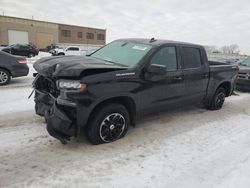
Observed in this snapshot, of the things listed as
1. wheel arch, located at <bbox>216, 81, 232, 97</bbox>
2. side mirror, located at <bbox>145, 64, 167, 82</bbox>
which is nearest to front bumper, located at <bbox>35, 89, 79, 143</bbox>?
side mirror, located at <bbox>145, 64, 167, 82</bbox>

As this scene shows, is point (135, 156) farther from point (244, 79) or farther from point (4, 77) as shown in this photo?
point (244, 79)

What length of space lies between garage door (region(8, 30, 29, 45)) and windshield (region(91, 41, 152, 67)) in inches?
2007

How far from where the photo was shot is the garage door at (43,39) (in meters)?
54.6

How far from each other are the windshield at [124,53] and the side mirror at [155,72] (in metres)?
0.30

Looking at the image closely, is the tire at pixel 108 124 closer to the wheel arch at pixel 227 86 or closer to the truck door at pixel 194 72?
the truck door at pixel 194 72

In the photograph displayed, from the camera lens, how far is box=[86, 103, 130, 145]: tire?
395 centimetres

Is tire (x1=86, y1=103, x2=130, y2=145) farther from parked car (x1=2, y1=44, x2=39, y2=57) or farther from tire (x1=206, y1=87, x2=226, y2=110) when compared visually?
parked car (x1=2, y1=44, x2=39, y2=57)

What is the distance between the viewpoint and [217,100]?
6887mm

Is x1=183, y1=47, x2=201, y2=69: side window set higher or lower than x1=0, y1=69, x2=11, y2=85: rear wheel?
higher

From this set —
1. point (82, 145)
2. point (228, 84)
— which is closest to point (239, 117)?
point (228, 84)

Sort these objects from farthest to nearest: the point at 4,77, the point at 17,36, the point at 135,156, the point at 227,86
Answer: the point at 17,36, the point at 4,77, the point at 227,86, the point at 135,156

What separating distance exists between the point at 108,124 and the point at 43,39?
56.1 meters

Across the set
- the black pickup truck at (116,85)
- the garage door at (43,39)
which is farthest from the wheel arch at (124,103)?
the garage door at (43,39)

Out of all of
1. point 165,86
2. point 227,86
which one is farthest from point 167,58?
point 227,86
